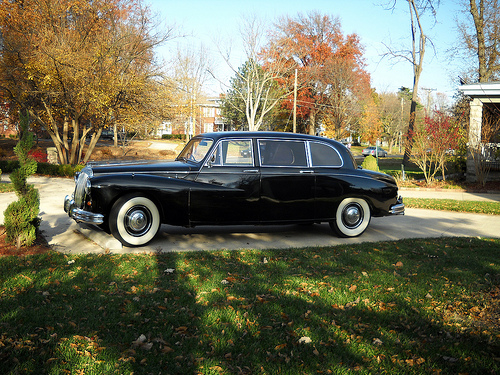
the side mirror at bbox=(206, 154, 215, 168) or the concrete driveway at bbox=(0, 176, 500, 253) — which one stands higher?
the side mirror at bbox=(206, 154, 215, 168)

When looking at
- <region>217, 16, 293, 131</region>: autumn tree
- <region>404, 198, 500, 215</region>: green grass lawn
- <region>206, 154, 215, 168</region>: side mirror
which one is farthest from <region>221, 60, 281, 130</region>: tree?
<region>206, 154, 215, 168</region>: side mirror

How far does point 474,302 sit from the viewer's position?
15.0ft

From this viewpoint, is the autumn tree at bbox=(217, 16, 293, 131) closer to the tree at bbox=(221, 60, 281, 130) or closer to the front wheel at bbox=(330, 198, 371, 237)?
the tree at bbox=(221, 60, 281, 130)

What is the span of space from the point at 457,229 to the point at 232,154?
5003 millimetres

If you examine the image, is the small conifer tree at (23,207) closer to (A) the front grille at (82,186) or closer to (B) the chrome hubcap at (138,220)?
(A) the front grille at (82,186)

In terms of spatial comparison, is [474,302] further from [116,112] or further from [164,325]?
[116,112]

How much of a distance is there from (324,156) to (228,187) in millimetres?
1879

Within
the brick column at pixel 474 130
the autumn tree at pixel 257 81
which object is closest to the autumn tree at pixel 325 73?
the autumn tree at pixel 257 81

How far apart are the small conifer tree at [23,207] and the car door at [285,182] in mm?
3370

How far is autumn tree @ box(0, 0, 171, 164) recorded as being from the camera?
62.3ft

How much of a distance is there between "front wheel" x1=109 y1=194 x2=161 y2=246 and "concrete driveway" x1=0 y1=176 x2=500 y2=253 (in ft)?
0.47

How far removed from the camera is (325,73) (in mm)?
46531

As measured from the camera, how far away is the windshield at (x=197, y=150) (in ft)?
23.5

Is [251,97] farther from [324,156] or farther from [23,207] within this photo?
[23,207]
